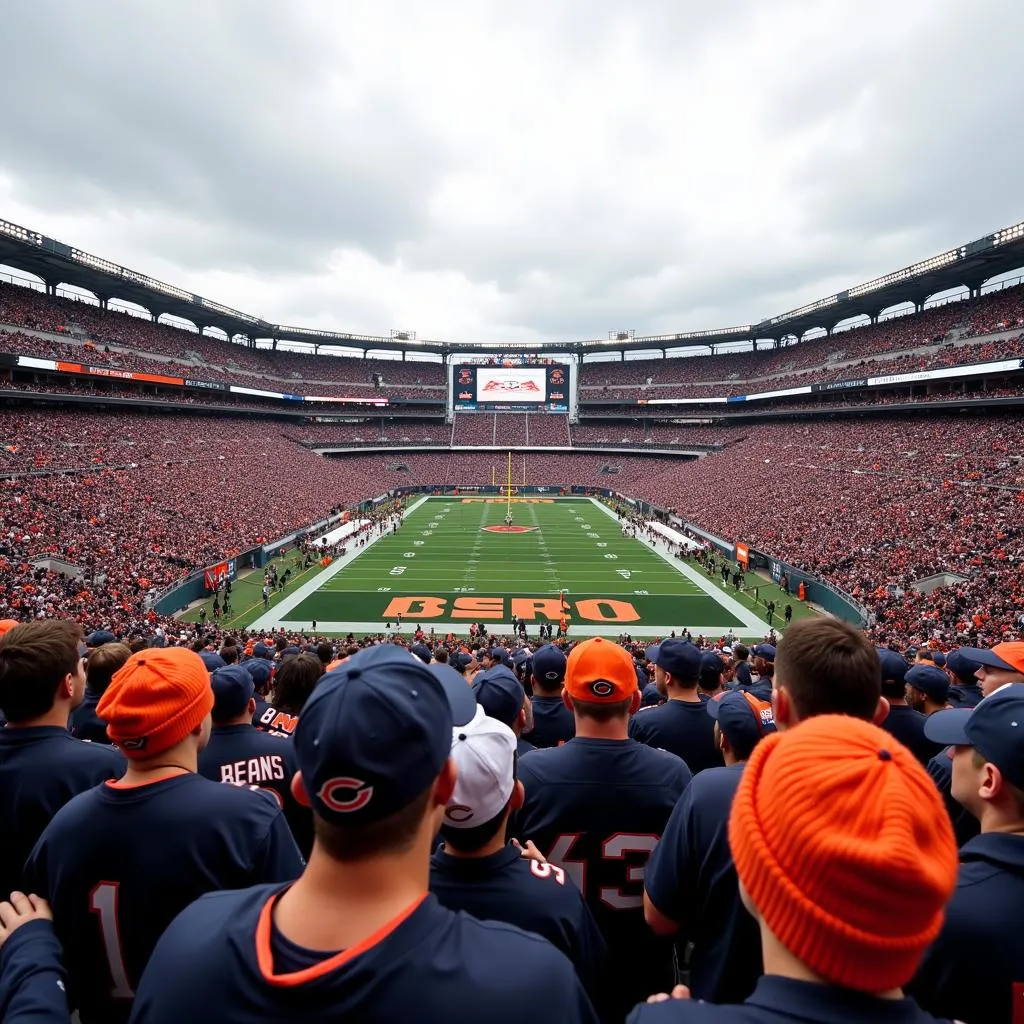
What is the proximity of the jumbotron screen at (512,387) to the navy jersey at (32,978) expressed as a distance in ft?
255

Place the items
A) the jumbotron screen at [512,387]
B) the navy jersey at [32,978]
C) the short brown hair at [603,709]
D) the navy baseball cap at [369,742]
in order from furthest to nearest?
the jumbotron screen at [512,387] → the short brown hair at [603,709] → the navy jersey at [32,978] → the navy baseball cap at [369,742]

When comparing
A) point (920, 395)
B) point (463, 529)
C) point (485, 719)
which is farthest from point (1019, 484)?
point (485, 719)

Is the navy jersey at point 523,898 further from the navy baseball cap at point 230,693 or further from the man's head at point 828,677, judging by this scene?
the navy baseball cap at point 230,693

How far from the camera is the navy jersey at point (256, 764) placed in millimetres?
3756

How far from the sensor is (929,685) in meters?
5.57

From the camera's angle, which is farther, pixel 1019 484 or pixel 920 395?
pixel 920 395

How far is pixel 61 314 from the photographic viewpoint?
44.9 meters

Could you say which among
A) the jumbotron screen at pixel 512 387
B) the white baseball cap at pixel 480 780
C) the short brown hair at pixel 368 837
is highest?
the jumbotron screen at pixel 512 387

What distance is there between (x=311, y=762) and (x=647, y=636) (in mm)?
20552

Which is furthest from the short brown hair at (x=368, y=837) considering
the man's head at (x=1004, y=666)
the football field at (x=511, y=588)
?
the football field at (x=511, y=588)

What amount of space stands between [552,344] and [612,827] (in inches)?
3251

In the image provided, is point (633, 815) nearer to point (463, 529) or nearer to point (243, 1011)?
point (243, 1011)

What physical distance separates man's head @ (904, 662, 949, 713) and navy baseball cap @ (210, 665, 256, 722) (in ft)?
18.8

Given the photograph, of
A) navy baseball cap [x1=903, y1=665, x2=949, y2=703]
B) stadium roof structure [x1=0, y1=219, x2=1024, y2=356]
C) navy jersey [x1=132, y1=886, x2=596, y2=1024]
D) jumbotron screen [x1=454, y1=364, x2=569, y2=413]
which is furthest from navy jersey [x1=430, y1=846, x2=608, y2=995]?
jumbotron screen [x1=454, y1=364, x2=569, y2=413]
